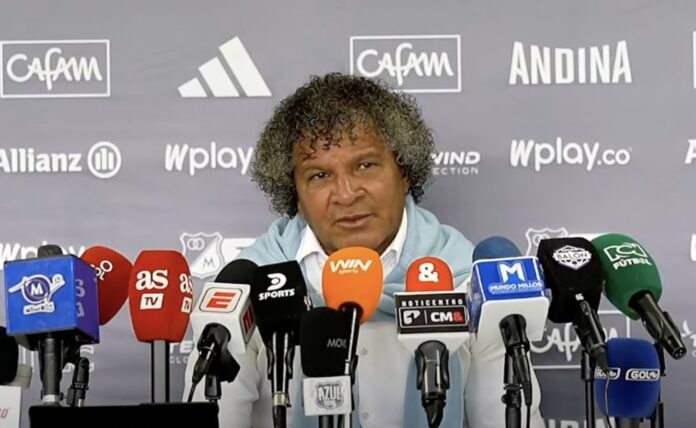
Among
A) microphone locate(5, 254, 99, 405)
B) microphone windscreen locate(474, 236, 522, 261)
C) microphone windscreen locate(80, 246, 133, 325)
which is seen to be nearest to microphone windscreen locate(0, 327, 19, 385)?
microphone windscreen locate(80, 246, 133, 325)

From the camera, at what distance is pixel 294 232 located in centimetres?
263

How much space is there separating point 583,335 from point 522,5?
50.5 inches

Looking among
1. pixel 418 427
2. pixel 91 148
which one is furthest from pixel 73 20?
pixel 418 427

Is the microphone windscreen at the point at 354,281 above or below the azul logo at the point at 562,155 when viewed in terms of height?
below

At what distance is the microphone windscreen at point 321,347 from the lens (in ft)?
5.34

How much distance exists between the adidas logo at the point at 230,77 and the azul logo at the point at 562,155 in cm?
64

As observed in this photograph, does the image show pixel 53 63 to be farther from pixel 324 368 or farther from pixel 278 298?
pixel 324 368

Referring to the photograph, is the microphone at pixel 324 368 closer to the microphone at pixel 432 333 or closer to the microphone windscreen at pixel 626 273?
the microphone at pixel 432 333

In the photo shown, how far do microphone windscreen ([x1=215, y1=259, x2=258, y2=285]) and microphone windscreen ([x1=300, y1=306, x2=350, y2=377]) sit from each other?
1.10 feet

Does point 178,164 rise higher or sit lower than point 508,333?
higher

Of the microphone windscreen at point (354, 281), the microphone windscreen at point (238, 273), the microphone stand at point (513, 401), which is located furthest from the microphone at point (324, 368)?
the microphone windscreen at point (238, 273)

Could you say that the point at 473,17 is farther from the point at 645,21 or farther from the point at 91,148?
the point at 91,148

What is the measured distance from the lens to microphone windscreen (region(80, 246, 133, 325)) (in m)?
2.21

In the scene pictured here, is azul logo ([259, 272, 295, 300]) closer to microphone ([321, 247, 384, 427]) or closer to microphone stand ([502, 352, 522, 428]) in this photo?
microphone ([321, 247, 384, 427])
